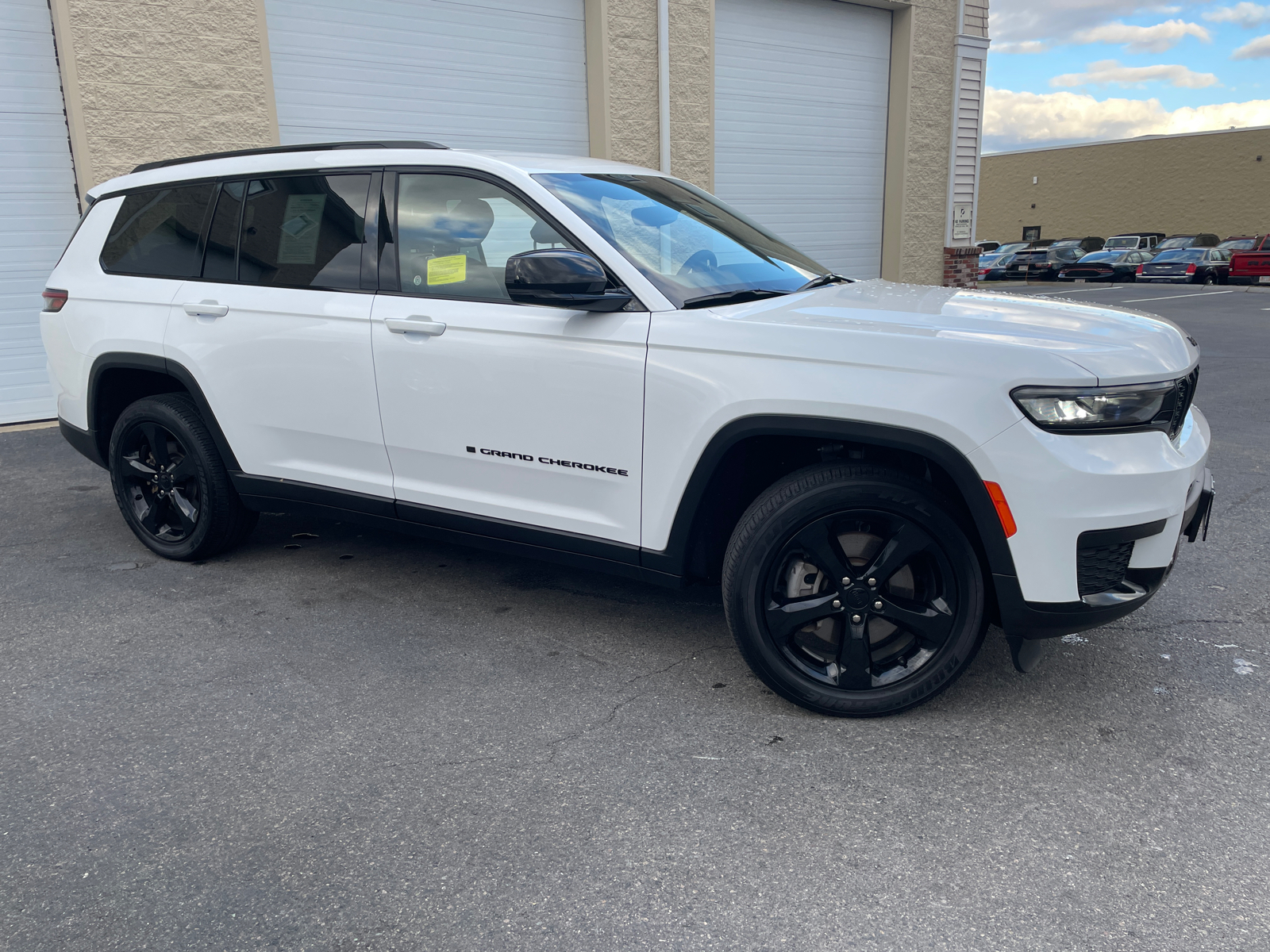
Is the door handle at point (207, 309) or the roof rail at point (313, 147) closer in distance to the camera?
the roof rail at point (313, 147)

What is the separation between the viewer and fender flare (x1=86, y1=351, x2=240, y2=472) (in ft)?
14.3

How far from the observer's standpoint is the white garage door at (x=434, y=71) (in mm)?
9031

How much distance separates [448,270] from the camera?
12.2 feet

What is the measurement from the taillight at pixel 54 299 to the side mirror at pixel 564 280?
276 cm

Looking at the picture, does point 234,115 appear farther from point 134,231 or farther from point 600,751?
point 600,751

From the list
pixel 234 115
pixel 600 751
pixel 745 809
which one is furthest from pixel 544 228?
pixel 234 115

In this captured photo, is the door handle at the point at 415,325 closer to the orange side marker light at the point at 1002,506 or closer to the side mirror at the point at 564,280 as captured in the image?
the side mirror at the point at 564,280

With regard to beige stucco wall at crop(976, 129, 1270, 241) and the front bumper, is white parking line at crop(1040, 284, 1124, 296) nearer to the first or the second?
beige stucco wall at crop(976, 129, 1270, 241)

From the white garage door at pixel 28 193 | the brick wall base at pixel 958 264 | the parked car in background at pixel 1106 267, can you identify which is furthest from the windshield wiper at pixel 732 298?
the parked car in background at pixel 1106 267

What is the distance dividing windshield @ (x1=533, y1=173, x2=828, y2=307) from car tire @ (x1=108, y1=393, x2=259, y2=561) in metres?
2.06

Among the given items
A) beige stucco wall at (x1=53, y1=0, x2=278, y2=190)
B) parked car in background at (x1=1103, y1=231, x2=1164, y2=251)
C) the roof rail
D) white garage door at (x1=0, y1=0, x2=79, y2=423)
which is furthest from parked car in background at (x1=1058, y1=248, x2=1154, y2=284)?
the roof rail

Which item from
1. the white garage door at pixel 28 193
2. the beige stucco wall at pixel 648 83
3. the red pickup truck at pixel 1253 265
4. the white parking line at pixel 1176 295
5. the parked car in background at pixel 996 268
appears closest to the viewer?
the white garage door at pixel 28 193

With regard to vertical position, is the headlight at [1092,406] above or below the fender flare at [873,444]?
above

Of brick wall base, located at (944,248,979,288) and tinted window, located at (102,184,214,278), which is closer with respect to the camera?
tinted window, located at (102,184,214,278)
